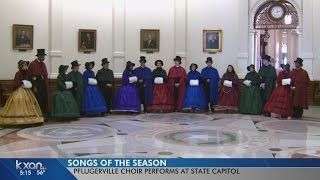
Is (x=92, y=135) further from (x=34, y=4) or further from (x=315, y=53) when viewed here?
(x=315, y=53)

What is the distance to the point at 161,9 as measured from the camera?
15.2 metres

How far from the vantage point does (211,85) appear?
44.4 ft

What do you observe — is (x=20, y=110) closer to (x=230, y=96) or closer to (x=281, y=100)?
(x=230, y=96)

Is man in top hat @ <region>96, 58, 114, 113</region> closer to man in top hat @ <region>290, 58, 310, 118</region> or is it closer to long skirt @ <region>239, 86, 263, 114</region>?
long skirt @ <region>239, 86, 263, 114</region>

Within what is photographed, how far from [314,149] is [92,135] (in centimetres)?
445

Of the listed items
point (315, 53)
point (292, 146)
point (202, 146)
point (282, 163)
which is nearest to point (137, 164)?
point (282, 163)

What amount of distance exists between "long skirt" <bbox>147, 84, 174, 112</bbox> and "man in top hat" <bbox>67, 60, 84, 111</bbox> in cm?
233

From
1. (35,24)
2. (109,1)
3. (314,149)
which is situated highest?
(109,1)

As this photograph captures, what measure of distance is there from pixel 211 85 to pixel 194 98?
0.89 m

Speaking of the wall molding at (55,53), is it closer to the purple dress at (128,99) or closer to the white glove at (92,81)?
the white glove at (92,81)

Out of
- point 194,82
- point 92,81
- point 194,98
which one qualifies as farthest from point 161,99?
point 92,81

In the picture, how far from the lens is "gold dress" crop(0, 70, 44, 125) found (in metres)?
9.69

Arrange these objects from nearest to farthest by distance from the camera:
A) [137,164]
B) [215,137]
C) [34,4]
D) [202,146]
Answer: [137,164]
[202,146]
[215,137]
[34,4]

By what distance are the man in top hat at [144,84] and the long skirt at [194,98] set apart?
1.18 m
